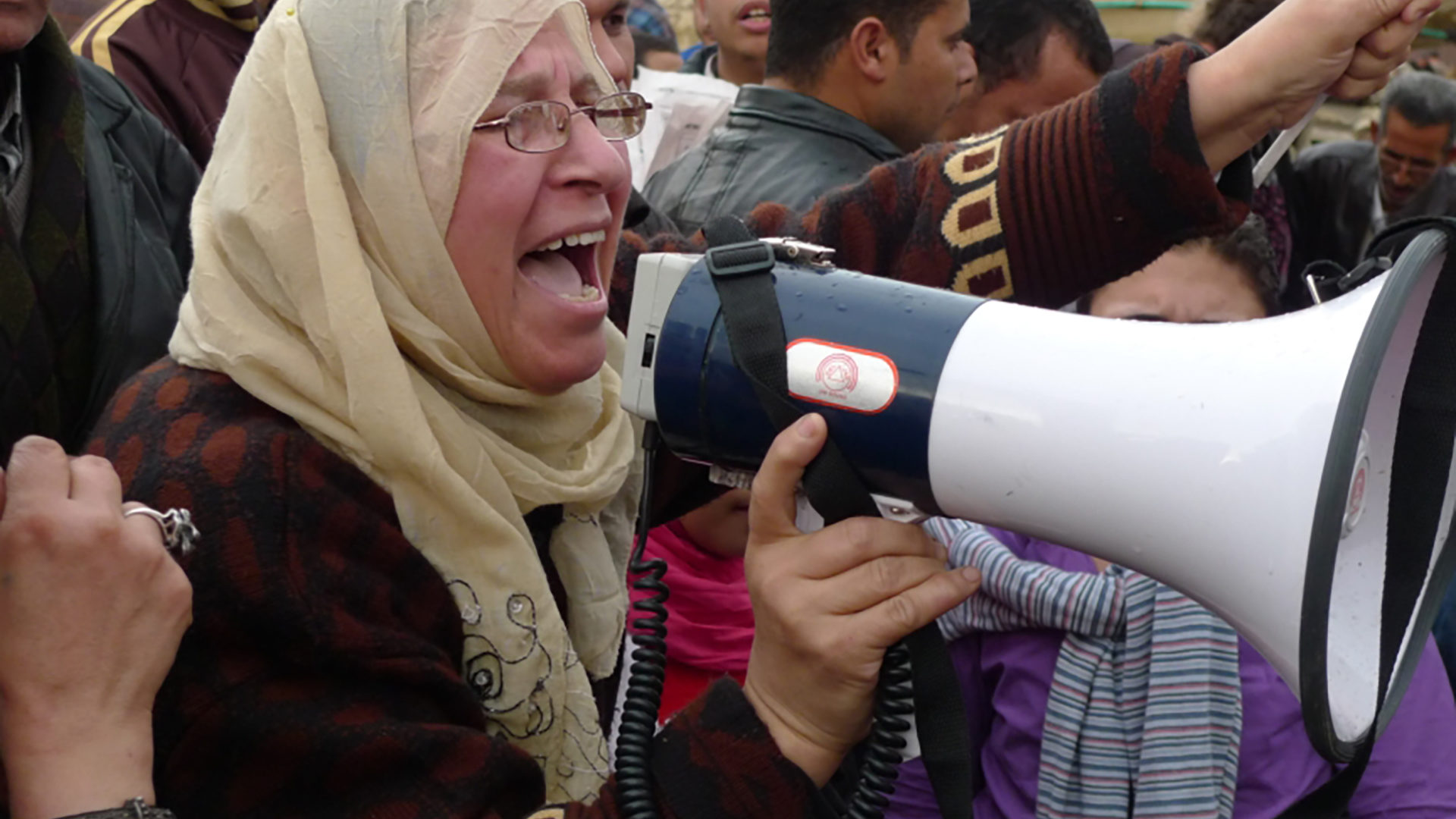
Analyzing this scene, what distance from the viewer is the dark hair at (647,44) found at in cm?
611

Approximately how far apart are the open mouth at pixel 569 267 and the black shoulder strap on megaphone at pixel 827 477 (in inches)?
10.5

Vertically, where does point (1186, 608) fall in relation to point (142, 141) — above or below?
below

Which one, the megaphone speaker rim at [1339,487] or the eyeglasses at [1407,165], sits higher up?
the megaphone speaker rim at [1339,487]

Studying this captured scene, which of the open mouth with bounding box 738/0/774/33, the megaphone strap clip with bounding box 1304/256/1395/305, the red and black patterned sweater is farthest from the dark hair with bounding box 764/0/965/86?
the red and black patterned sweater

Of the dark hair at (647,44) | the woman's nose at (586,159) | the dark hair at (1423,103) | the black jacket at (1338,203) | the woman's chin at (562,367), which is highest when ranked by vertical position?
the woman's nose at (586,159)

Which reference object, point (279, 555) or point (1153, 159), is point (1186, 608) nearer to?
point (1153, 159)

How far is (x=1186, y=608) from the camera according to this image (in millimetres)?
2203

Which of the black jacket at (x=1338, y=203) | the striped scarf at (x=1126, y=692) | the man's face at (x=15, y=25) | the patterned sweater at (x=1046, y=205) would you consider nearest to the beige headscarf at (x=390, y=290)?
the patterned sweater at (x=1046, y=205)

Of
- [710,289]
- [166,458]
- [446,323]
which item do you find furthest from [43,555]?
[710,289]

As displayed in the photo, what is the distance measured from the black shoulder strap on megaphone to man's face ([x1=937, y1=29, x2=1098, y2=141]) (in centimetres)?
260

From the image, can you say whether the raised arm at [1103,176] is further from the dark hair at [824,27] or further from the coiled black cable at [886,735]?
the dark hair at [824,27]

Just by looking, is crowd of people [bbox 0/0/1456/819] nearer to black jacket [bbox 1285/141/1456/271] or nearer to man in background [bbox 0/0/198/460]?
man in background [bbox 0/0/198/460]

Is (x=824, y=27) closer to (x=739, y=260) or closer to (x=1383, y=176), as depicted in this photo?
(x=739, y=260)

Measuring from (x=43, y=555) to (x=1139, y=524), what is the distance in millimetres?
932
